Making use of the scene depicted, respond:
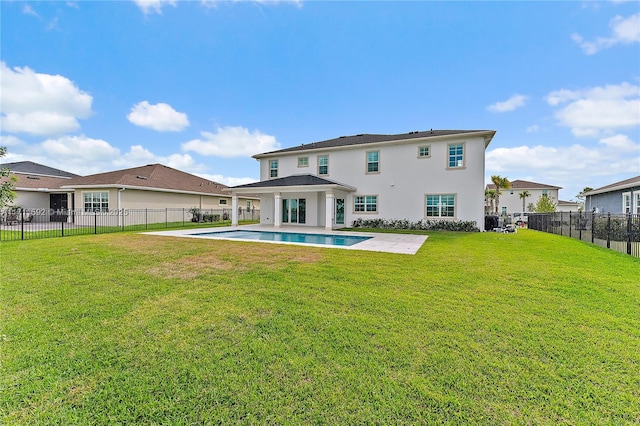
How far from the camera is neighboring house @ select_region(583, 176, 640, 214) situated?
688 inches

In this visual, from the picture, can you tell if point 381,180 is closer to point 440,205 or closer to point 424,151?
point 424,151

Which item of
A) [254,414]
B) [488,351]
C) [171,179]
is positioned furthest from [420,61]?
[171,179]

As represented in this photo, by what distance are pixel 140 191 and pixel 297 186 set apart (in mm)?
13870

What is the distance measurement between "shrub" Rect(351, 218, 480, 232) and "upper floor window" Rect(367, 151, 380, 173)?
3.82 m

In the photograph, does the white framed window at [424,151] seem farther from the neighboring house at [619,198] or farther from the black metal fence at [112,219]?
the black metal fence at [112,219]

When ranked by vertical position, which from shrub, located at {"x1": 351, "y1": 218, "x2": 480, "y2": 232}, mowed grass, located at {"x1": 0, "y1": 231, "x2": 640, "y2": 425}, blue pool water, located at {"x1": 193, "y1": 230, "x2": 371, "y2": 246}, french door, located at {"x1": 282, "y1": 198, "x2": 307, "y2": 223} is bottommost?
mowed grass, located at {"x1": 0, "y1": 231, "x2": 640, "y2": 425}

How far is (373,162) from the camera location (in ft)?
68.0

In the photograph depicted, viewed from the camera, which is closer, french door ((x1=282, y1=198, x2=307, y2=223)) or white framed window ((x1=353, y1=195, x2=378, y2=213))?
white framed window ((x1=353, y1=195, x2=378, y2=213))

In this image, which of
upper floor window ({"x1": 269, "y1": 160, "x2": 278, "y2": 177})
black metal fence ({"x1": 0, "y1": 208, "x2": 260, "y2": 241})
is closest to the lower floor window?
upper floor window ({"x1": 269, "y1": 160, "x2": 278, "y2": 177})

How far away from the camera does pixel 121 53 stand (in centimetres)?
1658

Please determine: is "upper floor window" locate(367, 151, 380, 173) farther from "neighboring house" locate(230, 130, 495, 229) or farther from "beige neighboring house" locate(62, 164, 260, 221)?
A: "beige neighboring house" locate(62, 164, 260, 221)

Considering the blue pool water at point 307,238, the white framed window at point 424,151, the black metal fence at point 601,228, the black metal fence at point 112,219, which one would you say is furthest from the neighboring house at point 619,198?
the black metal fence at point 112,219

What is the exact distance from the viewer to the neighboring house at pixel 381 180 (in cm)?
1803

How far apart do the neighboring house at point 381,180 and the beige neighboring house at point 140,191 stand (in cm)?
552
